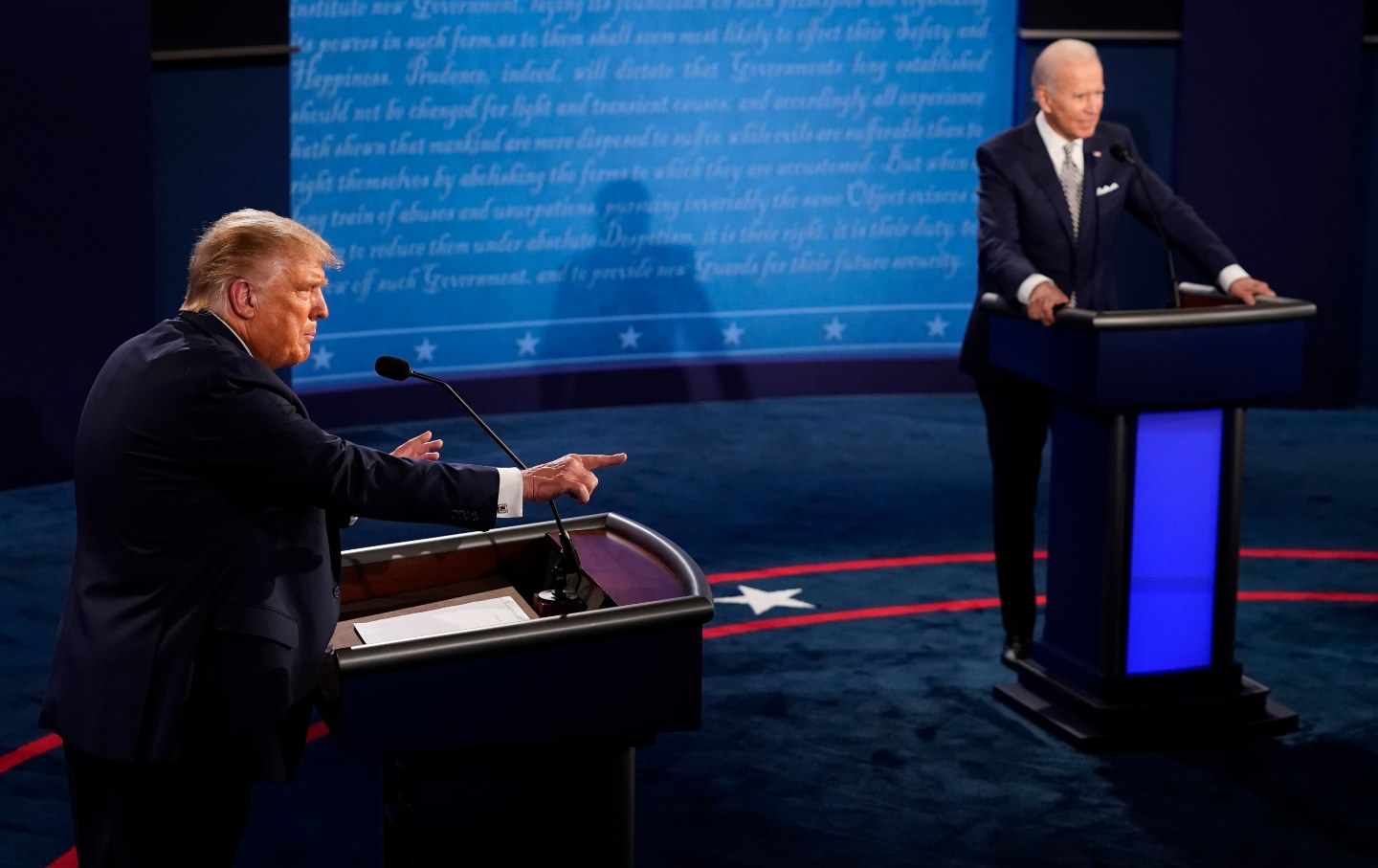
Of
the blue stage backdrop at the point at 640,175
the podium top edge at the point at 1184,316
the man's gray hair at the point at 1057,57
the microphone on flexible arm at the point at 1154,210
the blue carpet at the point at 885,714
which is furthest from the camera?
the blue stage backdrop at the point at 640,175

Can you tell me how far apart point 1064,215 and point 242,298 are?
2.78 meters

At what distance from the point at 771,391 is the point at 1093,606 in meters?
4.80

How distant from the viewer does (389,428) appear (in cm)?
857

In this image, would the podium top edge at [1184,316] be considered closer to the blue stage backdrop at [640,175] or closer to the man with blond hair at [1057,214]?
the man with blond hair at [1057,214]

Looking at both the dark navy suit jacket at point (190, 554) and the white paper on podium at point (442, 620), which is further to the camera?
the white paper on podium at point (442, 620)

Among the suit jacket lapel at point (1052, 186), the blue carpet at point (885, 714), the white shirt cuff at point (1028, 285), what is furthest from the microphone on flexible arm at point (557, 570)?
the suit jacket lapel at point (1052, 186)

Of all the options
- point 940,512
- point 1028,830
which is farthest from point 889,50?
point 1028,830

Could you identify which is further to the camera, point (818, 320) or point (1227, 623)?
point (818, 320)

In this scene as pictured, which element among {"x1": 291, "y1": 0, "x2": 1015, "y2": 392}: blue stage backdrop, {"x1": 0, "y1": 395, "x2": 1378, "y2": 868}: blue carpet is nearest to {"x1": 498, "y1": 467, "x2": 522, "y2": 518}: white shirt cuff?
{"x1": 0, "y1": 395, "x2": 1378, "y2": 868}: blue carpet

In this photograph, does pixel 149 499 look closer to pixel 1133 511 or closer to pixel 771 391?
pixel 1133 511

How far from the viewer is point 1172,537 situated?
183 inches

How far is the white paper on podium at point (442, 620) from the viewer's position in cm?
288

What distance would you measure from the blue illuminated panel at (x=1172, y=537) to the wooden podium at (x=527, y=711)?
1.91m

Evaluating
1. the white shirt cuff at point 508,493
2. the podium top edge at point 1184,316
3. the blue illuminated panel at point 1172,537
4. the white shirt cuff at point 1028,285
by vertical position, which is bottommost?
the blue illuminated panel at point 1172,537
